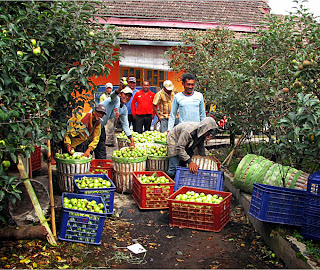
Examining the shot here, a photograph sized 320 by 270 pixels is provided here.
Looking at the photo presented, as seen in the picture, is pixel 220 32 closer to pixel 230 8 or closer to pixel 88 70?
pixel 230 8

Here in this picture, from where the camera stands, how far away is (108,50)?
5492 millimetres

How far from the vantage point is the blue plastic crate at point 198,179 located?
7.21 m

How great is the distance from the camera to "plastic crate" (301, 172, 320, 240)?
470 cm

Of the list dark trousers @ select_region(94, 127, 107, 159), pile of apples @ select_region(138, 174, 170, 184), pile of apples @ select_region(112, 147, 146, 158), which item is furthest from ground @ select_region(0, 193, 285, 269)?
dark trousers @ select_region(94, 127, 107, 159)

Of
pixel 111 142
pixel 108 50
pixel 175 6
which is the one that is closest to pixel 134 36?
pixel 175 6

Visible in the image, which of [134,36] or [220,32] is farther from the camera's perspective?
[134,36]

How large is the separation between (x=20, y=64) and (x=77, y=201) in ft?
7.83

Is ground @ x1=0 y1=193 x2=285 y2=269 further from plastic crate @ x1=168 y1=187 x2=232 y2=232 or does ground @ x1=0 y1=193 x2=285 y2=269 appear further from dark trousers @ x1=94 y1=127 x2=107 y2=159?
dark trousers @ x1=94 y1=127 x2=107 y2=159

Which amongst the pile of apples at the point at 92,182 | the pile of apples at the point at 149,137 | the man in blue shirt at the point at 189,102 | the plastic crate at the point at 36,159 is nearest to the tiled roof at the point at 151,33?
the pile of apples at the point at 149,137

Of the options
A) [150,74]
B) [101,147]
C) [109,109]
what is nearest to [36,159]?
[101,147]

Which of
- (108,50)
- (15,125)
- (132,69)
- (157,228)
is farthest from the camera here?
(132,69)

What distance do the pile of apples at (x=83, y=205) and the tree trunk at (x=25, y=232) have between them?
54 cm

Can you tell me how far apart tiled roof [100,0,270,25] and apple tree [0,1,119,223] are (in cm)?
1316

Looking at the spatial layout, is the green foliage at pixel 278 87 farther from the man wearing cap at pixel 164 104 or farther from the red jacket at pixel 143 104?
the red jacket at pixel 143 104
